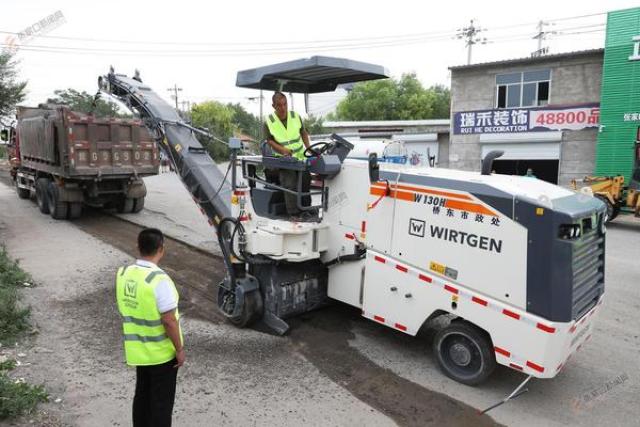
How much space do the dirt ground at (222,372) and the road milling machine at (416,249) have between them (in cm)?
38

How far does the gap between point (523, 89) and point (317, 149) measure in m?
18.0

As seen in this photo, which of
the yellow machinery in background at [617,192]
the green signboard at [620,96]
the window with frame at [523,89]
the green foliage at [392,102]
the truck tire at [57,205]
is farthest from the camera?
the green foliage at [392,102]

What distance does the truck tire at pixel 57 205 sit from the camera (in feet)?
37.1

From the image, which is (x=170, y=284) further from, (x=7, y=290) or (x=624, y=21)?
(x=624, y=21)

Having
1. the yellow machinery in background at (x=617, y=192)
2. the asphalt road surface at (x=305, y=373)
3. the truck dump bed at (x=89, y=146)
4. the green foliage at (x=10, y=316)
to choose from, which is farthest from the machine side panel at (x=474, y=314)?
the yellow machinery in background at (x=617, y=192)

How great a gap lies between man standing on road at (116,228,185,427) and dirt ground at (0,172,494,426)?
81 cm

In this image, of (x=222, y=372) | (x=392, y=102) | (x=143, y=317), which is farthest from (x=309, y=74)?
(x=392, y=102)

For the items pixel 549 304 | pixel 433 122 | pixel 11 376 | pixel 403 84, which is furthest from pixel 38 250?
pixel 403 84

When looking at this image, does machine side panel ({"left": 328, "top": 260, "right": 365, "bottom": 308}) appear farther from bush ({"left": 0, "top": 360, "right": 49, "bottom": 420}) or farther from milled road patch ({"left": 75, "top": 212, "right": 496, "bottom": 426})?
bush ({"left": 0, "top": 360, "right": 49, "bottom": 420})

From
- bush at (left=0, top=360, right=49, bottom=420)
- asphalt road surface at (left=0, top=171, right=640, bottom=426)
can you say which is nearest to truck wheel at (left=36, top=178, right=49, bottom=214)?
asphalt road surface at (left=0, top=171, right=640, bottom=426)

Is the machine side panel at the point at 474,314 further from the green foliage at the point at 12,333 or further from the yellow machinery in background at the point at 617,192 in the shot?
the yellow machinery in background at the point at 617,192

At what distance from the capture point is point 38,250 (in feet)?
28.5

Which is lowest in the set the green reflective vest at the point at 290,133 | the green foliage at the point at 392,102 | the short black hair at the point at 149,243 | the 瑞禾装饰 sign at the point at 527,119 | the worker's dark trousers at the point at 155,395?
the worker's dark trousers at the point at 155,395

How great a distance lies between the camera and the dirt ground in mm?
3760
